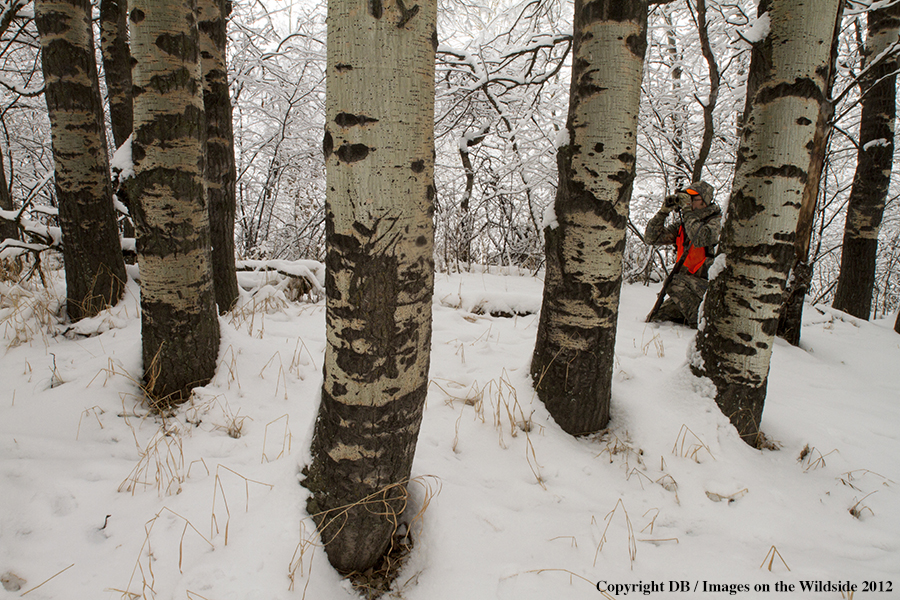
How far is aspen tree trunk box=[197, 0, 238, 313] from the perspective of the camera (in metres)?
3.25

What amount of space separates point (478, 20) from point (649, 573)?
772cm

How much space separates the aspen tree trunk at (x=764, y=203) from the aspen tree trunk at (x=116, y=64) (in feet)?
17.5

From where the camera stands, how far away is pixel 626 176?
6.93ft

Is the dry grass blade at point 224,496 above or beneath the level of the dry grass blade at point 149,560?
above

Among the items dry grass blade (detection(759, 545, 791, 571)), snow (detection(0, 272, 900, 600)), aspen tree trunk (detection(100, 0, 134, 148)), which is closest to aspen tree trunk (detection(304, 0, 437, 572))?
snow (detection(0, 272, 900, 600))

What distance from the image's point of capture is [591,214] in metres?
2.13

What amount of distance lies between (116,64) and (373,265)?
5111 mm

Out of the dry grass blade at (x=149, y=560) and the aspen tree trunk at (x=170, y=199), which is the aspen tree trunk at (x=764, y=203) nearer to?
the dry grass blade at (x=149, y=560)

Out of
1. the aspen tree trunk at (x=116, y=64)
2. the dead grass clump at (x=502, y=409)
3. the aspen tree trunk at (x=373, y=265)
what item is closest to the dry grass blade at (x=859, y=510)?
the dead grass clump at (x=502, y=409)

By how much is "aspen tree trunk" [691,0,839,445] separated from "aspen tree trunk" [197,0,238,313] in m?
3.50

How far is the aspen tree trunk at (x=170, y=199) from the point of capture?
211 cm

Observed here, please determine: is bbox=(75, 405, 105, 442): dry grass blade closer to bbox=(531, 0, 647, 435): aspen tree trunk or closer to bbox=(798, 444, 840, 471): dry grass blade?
bbox=(531, 0, 647, 435): aspen tree trunk

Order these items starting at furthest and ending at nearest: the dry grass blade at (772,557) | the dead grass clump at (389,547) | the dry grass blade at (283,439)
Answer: the dry grass blade at (283,439), the dry grass blade at (772,557), the dead grass clump at (389,547)

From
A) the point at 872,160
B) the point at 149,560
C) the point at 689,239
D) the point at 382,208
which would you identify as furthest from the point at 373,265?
the point at 872,160
